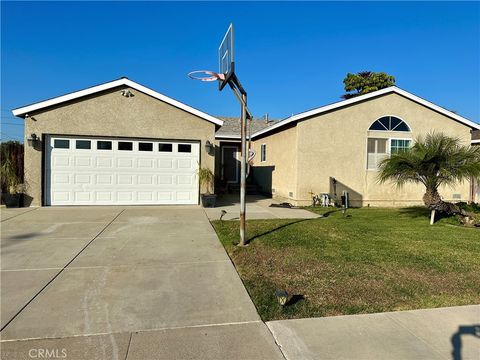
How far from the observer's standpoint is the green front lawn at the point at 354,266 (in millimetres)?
3662

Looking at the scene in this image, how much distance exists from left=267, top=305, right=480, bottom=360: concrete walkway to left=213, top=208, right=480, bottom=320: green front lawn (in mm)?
182

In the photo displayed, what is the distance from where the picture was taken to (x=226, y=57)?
649cm

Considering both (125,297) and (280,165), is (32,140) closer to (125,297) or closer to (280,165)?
(125,297)

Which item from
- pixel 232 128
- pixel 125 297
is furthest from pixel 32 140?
pixel 232 128

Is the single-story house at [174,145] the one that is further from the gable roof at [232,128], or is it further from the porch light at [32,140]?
the gable roof at [232,128]

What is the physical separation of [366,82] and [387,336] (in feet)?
102

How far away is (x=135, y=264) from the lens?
490 centimetres

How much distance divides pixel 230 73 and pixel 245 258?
3.42 m

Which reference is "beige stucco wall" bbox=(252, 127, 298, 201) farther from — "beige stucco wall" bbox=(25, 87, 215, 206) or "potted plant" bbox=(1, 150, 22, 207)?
"potted plant" bbox=(1, 150, 22, 207)

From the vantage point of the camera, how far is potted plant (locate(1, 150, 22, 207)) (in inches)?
399

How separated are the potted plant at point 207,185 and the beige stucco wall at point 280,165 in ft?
10.9

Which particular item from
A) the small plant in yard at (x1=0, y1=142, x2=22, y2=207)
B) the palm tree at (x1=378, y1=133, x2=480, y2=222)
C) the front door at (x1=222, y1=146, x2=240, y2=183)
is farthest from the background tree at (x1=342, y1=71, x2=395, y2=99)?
the small plant in yard at (x1=0, y1=142, x2=22, y2=207)

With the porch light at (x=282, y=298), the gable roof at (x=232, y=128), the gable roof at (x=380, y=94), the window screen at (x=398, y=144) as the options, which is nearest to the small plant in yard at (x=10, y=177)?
the gable roof at (x=232, y=128)

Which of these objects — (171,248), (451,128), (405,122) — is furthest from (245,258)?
(451,128)
